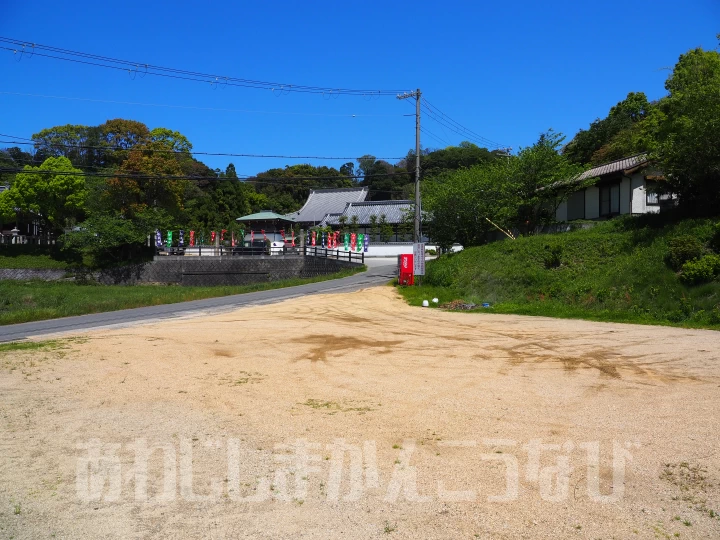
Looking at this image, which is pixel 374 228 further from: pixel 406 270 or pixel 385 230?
pixel 406 270

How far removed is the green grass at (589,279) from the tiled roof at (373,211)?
24929mm

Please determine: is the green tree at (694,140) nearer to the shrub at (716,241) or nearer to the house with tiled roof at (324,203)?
the shrub at (716,241)

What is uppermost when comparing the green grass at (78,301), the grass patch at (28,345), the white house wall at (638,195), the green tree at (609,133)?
the green tree at (609,133)

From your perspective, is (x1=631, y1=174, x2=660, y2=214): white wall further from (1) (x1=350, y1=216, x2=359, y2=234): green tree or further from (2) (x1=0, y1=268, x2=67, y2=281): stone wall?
(2) (x1=0, y1=268, x2=67, y2=281): stone wall

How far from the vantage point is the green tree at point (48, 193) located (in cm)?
4378

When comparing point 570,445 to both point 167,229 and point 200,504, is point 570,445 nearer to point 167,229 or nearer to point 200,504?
point 200,504

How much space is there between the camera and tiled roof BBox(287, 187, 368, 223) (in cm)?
5762

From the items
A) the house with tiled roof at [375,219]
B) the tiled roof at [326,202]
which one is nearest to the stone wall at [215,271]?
the house with tiled roof at [375,219]

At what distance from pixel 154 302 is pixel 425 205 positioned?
593 inches

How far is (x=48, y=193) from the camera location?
4419 cm

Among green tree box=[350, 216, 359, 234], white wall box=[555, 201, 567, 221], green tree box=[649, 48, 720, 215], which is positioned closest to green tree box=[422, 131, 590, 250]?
white wall box=[555, 201, 567, 221]

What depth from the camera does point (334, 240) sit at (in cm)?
4341

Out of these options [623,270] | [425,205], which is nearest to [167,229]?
[425,205]

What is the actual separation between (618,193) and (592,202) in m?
1.90
